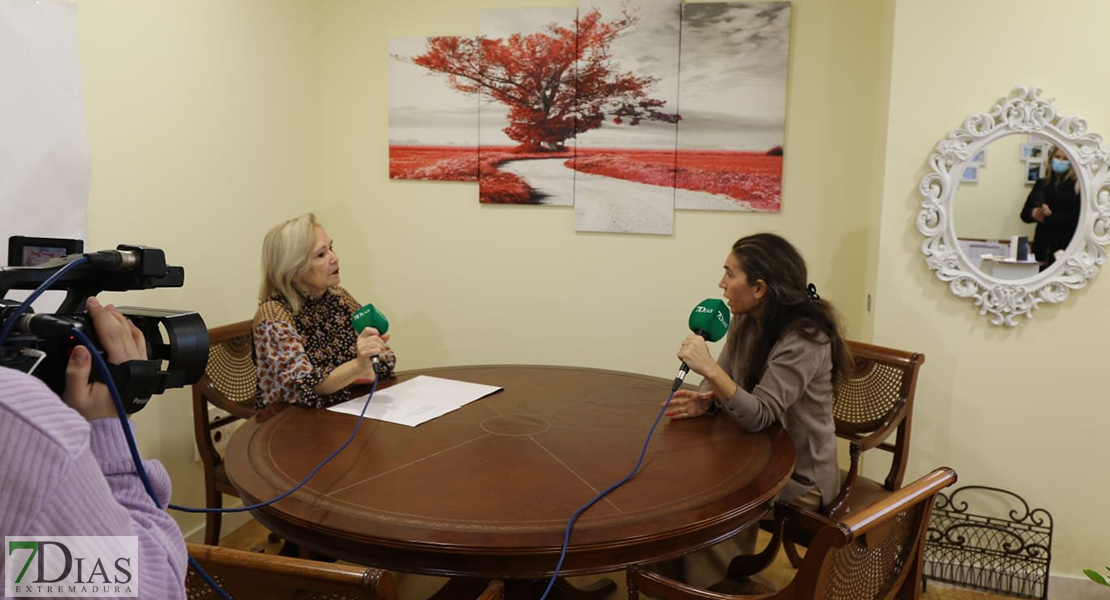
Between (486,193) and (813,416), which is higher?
(486,193)

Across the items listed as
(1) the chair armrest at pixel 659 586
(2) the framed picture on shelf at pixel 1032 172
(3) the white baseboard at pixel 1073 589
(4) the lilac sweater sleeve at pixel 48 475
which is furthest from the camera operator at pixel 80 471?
(3) the white baseboard at pixel 1073 589

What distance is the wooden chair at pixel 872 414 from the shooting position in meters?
2.19

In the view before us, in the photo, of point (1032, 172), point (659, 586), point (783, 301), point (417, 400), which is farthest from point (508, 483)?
point (1032, 172)

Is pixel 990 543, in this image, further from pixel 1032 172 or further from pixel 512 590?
pixel 512 590

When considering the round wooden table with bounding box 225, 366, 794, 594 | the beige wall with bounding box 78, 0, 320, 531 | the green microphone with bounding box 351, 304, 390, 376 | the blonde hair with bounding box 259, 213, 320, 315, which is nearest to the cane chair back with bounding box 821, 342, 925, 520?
the round wooden table with bounding box 225, 366, 794, 594

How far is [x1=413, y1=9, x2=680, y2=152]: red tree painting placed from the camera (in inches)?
125

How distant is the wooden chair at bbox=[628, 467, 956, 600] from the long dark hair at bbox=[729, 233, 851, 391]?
2.42 feet

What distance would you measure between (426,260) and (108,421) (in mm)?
2629

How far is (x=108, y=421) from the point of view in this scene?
87 cm

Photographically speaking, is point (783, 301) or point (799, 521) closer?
point (799, 521)

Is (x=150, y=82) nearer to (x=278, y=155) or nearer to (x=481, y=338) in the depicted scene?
(x=278, y=155)

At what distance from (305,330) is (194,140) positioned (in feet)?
2.92

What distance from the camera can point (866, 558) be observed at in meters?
1.29

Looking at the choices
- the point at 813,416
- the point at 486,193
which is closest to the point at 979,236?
the point at 813,416
